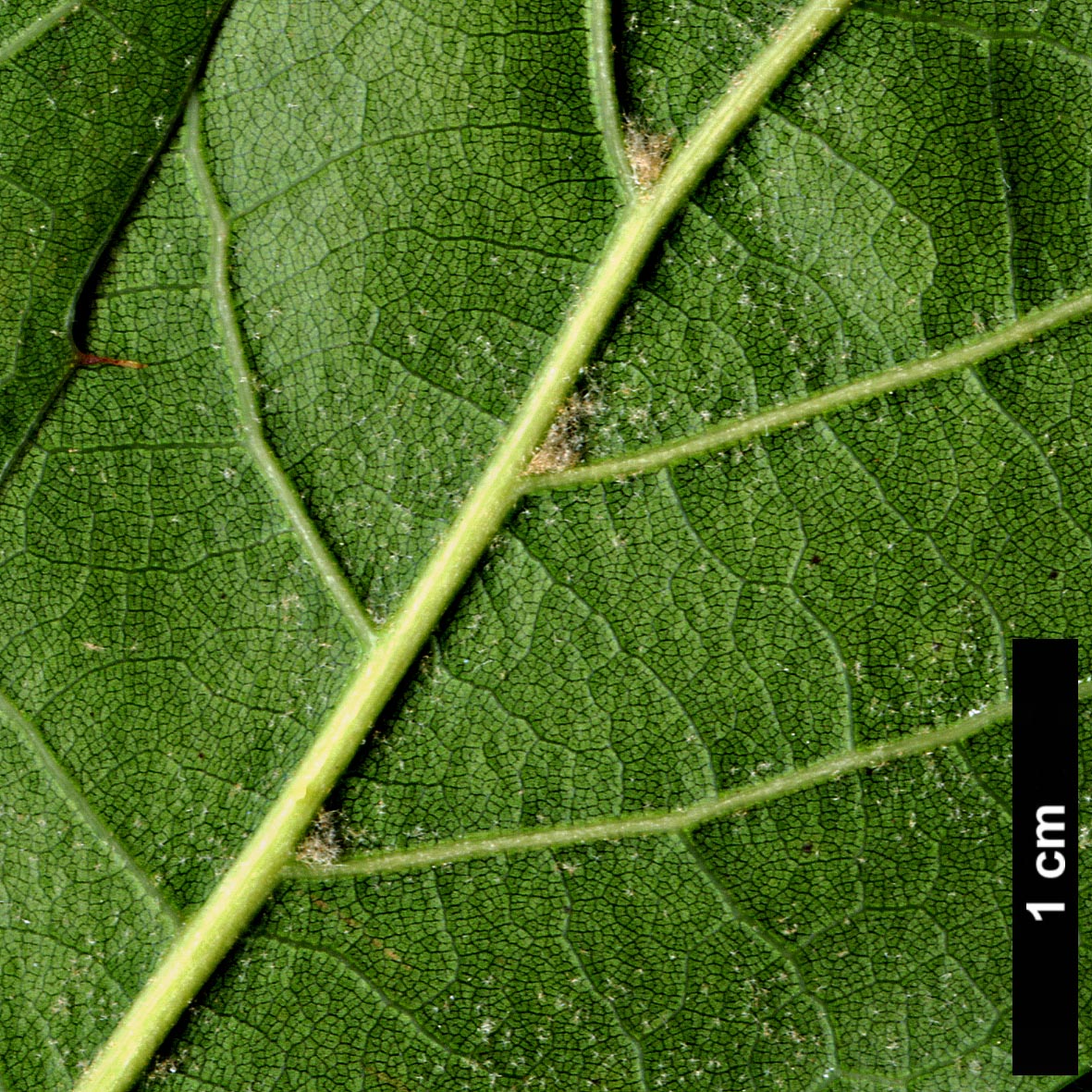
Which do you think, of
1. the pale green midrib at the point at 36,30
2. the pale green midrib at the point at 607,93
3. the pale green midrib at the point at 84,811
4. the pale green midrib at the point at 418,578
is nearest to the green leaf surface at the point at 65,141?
the pale green midrib at the point at 36,30

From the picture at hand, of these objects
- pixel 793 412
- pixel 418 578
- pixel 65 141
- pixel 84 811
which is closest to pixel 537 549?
pixel 418 578

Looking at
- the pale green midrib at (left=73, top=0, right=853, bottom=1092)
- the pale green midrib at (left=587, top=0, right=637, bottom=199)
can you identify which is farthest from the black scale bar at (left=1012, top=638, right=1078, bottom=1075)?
the pale green midrib at (left=587, top=0, right=637, bottom=199)

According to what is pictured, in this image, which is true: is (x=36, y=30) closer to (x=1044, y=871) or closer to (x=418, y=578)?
(x=418, y=578)

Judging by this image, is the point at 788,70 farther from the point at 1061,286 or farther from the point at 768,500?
the point at 768,500

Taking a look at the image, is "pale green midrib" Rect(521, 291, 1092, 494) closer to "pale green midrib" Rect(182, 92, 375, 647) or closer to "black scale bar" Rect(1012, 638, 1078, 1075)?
"pale green midrib" Rect(182, 92, 375, 647)

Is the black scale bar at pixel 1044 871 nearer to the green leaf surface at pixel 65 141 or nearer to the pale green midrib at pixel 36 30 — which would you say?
the green leaf surface at pixel 65 141

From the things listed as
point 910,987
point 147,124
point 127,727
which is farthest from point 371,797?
point 147,124
